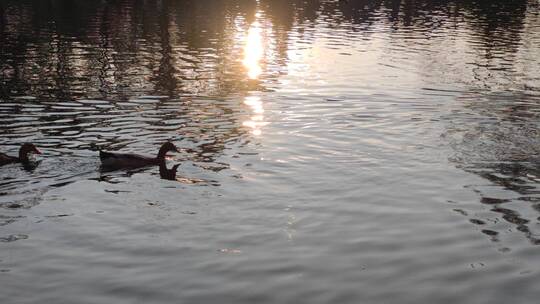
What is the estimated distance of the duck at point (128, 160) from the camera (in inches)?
710

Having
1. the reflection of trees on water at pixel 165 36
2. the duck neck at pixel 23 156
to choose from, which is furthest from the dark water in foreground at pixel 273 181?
the duck neck at pixel 23 156

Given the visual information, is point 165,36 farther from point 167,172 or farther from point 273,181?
point 273,181

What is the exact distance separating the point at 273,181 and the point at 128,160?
13.4 ft

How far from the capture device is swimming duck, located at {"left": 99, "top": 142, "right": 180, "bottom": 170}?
18031 mm

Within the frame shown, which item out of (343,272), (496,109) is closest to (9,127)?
(343,272)

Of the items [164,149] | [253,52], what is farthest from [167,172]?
[253,52]

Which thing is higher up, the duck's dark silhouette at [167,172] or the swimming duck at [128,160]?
the swimming duck at [128,160]

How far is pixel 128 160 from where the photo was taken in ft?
60.3

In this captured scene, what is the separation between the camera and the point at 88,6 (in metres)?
80.6

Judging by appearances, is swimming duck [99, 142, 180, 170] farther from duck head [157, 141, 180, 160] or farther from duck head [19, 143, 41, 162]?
duck head [19, 143, 41, 162]

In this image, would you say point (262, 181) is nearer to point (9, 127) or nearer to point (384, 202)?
point (384, 202)

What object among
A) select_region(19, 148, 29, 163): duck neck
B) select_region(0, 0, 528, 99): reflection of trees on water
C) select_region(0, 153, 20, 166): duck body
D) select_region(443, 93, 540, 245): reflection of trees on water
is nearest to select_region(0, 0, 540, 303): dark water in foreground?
select_region(443, 93, 540, 245): reflection of trees on water

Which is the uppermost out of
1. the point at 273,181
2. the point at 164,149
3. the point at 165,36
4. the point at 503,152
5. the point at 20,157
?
the point at 165,36

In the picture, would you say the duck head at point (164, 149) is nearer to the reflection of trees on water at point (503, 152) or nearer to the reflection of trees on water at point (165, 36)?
the reflection of trees on water at point (503, 152)
